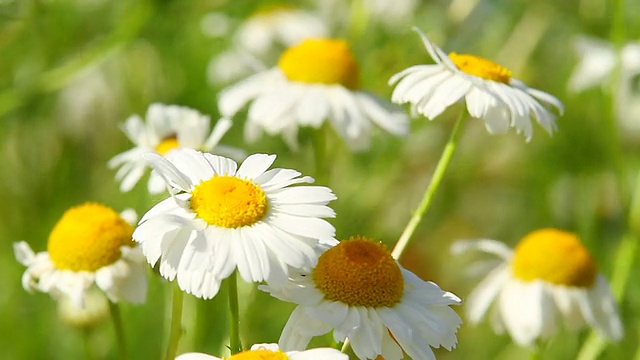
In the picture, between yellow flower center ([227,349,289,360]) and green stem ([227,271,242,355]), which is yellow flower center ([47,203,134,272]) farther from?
yellow flower center ([227,349,289,360])

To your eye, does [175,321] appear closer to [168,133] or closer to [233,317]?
[233,317]

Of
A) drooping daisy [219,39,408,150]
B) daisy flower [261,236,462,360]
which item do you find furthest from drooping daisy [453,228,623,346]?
daisy flower [261,236,462,360]

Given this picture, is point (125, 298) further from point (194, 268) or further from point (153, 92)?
point (153, 92)

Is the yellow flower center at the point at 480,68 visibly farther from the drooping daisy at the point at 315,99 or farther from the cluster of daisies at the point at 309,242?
the drooping daisy at the point at 315,99

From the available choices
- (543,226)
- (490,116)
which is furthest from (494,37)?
(490,116)

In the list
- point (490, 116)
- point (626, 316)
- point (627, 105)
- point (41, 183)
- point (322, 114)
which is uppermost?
point (490, 116)

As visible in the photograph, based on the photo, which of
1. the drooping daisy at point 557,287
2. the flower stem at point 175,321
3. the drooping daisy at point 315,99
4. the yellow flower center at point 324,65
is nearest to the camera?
the flower stem at point 175,321

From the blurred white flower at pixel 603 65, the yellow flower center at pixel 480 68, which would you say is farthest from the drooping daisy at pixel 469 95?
the blurred white flower at pixel 603 65
